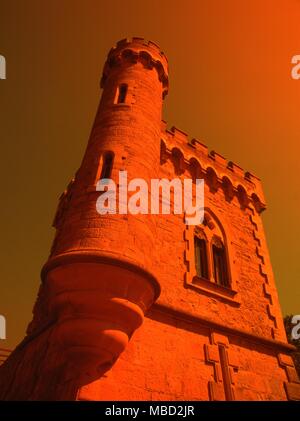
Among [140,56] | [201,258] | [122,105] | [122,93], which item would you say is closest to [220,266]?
[201,258]

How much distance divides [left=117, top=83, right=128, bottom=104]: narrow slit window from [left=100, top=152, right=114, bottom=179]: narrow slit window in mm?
2178

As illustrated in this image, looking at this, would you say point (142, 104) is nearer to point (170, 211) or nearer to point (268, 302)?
point (170, 211)

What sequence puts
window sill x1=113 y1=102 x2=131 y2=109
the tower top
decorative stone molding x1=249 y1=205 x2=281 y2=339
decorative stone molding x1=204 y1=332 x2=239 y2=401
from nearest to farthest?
1. decorative stone molding x1=204 y1=332 x2=239 y2=401
2. window sill x1=113 y1=102 x2=131 y2=109
3. decorative stone molding x1=249 y1=205 x2=281 y2=339
4. the tower top

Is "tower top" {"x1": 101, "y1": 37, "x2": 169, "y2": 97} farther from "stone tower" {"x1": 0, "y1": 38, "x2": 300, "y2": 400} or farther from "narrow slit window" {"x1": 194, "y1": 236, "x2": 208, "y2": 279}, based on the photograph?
"narrow slit window" {"x1": 194, "y1": 236, "x2": 208, "y2": 279}

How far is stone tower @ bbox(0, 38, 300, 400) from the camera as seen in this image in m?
4.45

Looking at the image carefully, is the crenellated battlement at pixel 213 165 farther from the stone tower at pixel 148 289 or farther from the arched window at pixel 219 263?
the arched window at pixel 219 263

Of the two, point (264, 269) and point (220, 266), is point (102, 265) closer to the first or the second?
point (220, 266)

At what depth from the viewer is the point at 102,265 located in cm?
448

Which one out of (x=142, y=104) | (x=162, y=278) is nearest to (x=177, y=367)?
(x=162, y=278)

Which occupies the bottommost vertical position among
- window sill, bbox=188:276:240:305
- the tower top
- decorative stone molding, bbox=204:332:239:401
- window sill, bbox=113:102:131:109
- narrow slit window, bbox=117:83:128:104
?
decorative stone molding, bbox=204:332:239:401

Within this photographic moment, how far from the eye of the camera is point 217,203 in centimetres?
976

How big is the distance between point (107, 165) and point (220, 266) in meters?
4.45

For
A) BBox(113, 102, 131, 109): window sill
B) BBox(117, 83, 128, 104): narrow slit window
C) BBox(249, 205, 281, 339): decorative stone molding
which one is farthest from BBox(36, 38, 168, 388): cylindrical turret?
BBox(249, 205, 281, 339): decorative stone molding
